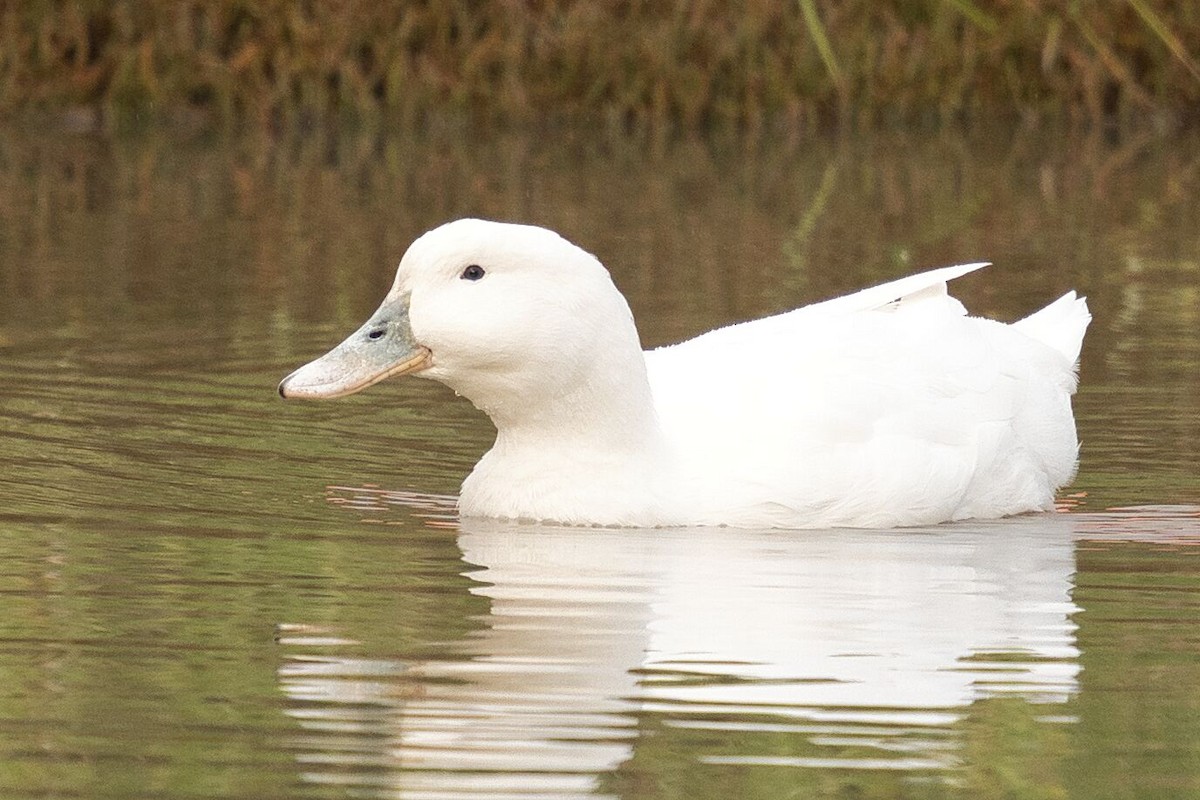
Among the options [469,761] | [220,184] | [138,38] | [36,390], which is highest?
[138,38]

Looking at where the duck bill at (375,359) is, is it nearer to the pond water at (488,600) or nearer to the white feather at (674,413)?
the white feather at (674,413)

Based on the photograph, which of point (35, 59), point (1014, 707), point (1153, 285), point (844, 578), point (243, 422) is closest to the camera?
point (1014, 707)

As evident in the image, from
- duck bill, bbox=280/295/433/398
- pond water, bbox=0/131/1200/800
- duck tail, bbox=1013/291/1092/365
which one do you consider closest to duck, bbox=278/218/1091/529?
duck bill, bbox=280/295/433/398

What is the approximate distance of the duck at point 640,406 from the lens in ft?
20.5

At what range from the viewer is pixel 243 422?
819 cm

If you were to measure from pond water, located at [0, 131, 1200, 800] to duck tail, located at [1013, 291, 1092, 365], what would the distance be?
14.4 inches

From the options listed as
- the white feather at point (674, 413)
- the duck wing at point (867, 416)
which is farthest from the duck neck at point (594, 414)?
the duck wing at point (867, 416)

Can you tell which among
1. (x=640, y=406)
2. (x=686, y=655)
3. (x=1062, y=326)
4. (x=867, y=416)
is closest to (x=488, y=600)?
(x=686, y=655)

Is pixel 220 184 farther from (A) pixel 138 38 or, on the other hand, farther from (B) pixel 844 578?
(B) pixel 844 578

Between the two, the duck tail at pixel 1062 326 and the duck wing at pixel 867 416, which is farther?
the duck tail at pixel 1062 326

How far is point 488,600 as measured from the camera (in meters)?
5.74

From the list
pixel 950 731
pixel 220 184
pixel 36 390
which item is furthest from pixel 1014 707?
pixel 220 184

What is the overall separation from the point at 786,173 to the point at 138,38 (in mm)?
5648

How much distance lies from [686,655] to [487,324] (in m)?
1.35
